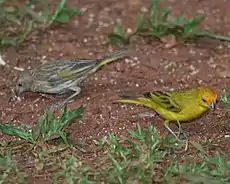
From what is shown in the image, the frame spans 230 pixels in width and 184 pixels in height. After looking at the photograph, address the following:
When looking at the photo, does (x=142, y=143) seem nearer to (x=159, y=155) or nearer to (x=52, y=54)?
(x=159, y=155)

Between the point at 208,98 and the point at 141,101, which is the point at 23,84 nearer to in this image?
the point at 141,101

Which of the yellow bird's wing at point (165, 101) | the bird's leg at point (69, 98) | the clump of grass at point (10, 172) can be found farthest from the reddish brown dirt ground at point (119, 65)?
the clump of grass at point (10, 172)

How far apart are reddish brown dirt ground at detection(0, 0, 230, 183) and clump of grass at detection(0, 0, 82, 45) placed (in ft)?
0.43

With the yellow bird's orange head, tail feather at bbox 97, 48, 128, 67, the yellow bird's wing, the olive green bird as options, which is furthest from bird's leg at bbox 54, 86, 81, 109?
the yellow bird's orange head

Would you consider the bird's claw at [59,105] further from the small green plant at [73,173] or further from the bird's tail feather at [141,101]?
the small green plant at [73,173]

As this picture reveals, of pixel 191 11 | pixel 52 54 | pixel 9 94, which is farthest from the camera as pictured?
pixel 191 11

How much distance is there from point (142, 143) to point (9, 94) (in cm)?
197

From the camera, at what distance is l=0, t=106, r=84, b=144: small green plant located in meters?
6.73

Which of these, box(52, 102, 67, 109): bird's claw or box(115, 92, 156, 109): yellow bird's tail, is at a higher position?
box(115, 92, 156, 109): yellow bird's tail

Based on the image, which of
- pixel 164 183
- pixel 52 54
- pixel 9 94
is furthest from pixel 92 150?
pixel 52 54

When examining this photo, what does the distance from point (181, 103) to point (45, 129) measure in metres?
1.27

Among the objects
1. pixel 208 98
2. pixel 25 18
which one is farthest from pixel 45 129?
pixel 25 18

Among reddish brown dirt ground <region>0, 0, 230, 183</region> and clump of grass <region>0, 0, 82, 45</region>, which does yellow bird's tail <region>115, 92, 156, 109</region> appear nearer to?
reddish brown dirt ground <region>0, 0, 230, 183</region>

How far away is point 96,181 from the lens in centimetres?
617
